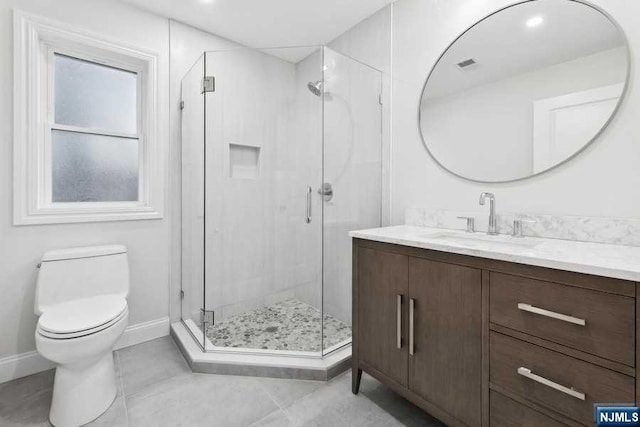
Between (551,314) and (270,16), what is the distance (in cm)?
252

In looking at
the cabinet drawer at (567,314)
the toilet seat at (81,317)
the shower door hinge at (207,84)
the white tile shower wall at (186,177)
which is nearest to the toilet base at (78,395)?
the toilet seat at (81,317)

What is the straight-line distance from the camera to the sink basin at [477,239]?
1294 millimetres

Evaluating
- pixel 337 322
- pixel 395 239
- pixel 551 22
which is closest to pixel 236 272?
pixel 337 322

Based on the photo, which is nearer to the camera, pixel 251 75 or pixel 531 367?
pixel 531 367

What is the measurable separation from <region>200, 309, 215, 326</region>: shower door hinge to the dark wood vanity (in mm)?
1150

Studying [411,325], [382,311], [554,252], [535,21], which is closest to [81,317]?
[382,311]

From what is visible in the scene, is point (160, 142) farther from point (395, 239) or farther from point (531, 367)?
point (531, 367)

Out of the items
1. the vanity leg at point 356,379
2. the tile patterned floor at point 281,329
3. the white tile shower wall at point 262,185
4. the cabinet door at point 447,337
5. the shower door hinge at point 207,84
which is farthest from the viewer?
the white tile shower wall at point 262,185

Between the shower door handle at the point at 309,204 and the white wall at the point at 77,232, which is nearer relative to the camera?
the white wall at the point at 77,232

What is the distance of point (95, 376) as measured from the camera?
1.50 meters

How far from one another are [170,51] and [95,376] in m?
2.24

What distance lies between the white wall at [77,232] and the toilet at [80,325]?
0.15 m

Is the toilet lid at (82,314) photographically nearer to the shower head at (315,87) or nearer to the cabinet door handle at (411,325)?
the cabinet door handle at (411,325)

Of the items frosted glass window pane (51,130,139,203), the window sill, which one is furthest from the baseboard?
frosted glass window pane (51,130,139,203)
